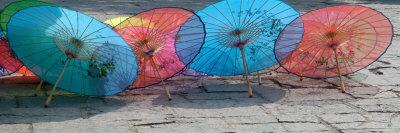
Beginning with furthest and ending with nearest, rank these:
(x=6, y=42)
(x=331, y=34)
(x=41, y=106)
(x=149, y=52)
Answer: (x=331, y=34) < (x=149, y=52) < (x=6, y=42) < (x=41, y=106)

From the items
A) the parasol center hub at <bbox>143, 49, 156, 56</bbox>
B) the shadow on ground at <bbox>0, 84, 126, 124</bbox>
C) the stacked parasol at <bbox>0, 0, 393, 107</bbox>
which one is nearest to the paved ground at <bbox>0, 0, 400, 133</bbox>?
the shadow on ground at <bbox>0, 84, 126, 124</bbox>

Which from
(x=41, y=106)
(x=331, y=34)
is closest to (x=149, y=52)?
(x=41, y=106)

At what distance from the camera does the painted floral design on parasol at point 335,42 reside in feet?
18.0

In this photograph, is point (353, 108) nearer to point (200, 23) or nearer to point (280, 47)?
point (280, 47)

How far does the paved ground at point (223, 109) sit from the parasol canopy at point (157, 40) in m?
0.16

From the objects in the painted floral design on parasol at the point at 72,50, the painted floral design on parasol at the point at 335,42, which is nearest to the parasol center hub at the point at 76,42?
the painted floral design on parasol at the point at 72,50

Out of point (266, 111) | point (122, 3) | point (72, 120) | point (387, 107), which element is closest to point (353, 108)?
point (387, 107)

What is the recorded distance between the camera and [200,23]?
16.9 feet

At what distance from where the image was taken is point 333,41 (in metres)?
5.56

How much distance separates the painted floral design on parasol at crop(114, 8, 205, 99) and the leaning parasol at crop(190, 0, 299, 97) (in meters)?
0.19

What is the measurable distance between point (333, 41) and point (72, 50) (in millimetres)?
2089

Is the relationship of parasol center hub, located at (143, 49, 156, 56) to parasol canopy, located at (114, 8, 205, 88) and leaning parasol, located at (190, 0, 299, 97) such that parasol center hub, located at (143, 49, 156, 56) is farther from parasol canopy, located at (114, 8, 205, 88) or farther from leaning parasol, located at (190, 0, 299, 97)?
leaning parasol, located at (190, 0, 299, 97)

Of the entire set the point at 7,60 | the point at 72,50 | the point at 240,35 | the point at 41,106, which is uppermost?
the point at 240,35

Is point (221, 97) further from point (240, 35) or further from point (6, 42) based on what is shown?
point (6, 42)
